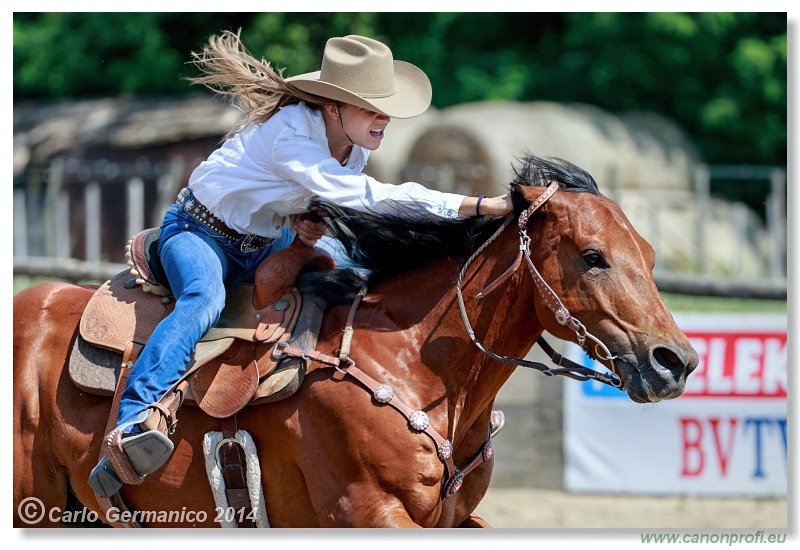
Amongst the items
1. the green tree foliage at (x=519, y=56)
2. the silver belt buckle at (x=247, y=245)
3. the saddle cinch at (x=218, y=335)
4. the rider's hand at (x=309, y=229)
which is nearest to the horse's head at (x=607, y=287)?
the rider's hand at (x=309, y=229)

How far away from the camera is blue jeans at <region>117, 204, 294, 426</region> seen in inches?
155

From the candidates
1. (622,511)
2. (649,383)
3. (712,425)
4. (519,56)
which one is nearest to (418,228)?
(649,383)

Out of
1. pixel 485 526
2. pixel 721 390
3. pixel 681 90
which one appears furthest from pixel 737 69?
pixel 485 526

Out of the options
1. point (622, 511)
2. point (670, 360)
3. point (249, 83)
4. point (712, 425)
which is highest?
point (249, 83)

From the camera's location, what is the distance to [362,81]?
4.12 m

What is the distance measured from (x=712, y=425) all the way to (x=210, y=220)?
17.5ft

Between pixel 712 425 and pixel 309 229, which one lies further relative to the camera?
pixel 712 425

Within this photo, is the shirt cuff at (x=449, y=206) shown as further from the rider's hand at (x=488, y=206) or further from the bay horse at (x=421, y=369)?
the bay horse at (x=421, y=369)

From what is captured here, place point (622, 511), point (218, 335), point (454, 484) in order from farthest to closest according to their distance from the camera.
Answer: point (622, 511)
point (218, 335)
point (454, 484)

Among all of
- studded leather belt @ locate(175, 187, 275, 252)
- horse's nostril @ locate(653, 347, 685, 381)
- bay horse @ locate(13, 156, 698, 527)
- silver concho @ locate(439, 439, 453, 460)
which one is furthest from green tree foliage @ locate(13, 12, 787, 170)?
horse's nostril @ locate(653, 347, 685, 381)

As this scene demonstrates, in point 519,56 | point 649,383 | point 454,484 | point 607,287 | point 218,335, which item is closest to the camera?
point 649,383

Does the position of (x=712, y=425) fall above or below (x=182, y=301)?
below

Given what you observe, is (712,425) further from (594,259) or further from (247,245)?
(247,245)

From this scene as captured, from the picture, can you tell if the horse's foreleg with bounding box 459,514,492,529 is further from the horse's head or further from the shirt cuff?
the shirt cuff
